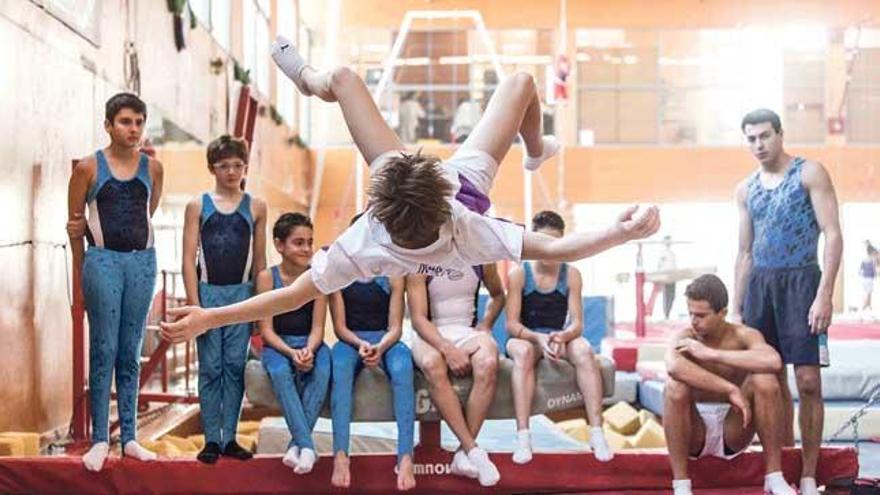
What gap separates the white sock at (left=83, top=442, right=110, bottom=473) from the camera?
4629 mm

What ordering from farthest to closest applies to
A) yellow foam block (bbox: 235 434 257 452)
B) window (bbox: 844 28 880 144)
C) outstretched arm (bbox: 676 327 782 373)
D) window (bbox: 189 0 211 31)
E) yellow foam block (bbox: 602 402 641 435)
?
window (bbox: 844 28 880 144), window (bbox: 189 0 211 31), yellow foam block (bbox: 602 402 641 435), yellow foam block (bbox: 235 434 257 452), outstretched arm (bbox: 676 327 782 373)

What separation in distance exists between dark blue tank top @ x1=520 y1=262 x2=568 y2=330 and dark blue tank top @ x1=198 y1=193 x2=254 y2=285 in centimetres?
133

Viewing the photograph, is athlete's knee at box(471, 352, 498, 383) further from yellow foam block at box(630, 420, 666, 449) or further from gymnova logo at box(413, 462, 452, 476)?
yellow foam block at box(630, 420, 666, 449)

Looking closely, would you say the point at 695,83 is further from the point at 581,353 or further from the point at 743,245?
the point at 581,353

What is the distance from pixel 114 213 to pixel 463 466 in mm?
1818

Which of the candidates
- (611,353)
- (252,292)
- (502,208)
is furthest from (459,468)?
(502,208)

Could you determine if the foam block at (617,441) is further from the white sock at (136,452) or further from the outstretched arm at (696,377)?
the white sock at (136,452)

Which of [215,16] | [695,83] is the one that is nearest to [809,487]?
[215,16]

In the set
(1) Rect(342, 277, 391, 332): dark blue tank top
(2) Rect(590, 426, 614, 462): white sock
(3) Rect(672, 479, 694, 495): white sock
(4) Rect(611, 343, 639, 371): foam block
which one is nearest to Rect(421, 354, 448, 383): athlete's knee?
(1) Rect(342, 277, 391, 332): dark blue tank top

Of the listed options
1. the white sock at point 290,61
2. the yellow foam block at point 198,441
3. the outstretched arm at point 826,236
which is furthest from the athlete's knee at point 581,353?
the yellow foam block at point 198,441

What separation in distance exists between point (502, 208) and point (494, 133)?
536 inches

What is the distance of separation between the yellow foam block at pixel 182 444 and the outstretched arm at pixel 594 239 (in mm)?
3183

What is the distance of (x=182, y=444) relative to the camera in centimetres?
598

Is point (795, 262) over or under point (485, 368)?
over
